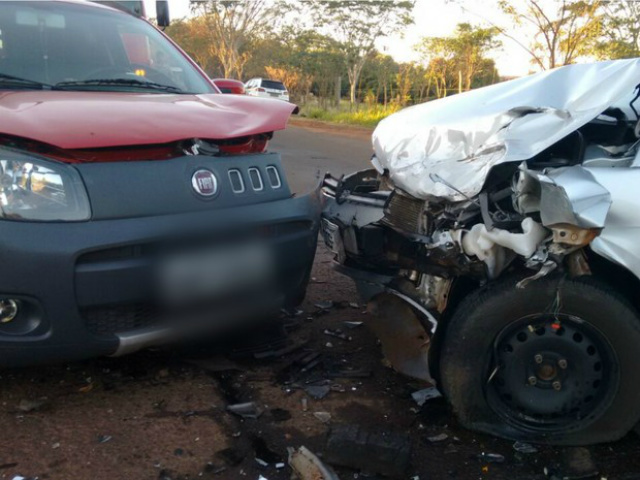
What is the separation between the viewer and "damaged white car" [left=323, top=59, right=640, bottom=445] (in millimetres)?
2480

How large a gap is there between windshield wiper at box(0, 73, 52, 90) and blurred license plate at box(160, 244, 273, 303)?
1.41m

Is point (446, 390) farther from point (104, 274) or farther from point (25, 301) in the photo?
point (25, 301)


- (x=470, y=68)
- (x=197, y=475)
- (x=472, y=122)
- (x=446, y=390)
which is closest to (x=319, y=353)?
(x=446, y=390)

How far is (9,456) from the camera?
247cm

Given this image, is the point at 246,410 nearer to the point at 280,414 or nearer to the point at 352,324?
the point at 280,414

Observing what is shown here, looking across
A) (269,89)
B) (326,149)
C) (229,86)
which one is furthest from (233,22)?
(229,86)

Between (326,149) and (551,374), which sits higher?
(551,374)

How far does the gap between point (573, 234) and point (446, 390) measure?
34.5 inches

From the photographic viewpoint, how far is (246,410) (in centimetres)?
286

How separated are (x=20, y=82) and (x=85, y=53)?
1.92 ft

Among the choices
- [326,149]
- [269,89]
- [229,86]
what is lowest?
[326,149]

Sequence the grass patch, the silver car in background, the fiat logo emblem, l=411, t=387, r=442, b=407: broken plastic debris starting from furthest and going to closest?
the silver car in background, the grass patch, l=411, t=387, r=442, b=407: broken plastic debris, the fiat logo emblem

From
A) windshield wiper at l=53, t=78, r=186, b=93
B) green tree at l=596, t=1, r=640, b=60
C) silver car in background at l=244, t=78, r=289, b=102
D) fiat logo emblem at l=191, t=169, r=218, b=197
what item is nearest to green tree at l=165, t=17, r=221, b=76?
silver car in background at l=244, t=78, r=289, b=102

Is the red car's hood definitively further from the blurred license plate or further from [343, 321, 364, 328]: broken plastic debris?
[343, 321, 364, 328]: broken plastic debris
